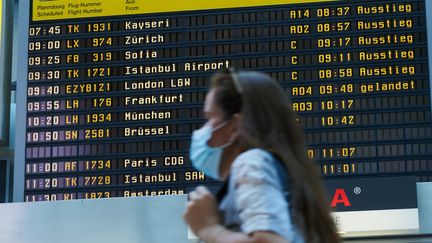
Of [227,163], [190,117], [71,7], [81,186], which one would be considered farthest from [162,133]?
[227,163]

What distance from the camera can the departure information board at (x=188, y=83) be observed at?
39.5 feet

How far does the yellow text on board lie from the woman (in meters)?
11.0

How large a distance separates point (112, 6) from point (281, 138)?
11772mm

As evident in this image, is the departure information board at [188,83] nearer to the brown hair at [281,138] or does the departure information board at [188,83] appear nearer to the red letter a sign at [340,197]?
the red letter a sign at [340,197]

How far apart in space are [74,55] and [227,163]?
1148cm

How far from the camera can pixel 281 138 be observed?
1.61 metres

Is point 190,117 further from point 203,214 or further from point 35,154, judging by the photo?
point 203,214

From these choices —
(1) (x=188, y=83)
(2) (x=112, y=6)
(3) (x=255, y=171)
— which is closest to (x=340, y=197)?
(1) (x=188, y=83)

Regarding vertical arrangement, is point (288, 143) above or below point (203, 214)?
above

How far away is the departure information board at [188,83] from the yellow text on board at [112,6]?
0.02m

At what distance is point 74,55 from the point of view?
13.0 meters

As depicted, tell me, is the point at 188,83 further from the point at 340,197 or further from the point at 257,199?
the point at 257,199

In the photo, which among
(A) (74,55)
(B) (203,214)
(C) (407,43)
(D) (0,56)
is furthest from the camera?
(D) (0,56)

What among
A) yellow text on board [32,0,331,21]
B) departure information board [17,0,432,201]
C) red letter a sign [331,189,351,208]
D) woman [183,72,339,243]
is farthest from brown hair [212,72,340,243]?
yellow text on board [32,0,331,21]
